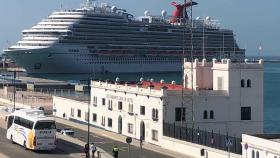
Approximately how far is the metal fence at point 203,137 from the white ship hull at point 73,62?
12642cm

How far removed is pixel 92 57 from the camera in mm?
182500

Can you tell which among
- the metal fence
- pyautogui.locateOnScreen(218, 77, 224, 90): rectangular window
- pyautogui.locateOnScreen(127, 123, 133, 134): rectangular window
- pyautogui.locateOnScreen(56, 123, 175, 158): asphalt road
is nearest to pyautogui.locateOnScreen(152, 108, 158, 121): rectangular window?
the metal fence

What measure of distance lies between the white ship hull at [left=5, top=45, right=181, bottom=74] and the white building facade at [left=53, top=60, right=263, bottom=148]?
11840 centimetres

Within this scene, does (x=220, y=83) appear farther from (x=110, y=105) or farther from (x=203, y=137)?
(x=110, y=105)

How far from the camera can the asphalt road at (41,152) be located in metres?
39.5

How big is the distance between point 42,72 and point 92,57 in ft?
48.9

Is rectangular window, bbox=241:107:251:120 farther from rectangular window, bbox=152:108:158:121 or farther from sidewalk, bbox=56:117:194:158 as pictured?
sidewalk, bbox=56:117:194:158

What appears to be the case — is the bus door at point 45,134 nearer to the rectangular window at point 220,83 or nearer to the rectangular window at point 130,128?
the rectangular window at point 130,128

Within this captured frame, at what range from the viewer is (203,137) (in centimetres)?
4428

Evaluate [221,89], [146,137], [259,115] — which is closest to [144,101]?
→ [146,137]

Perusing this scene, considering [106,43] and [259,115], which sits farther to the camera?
[106,43]

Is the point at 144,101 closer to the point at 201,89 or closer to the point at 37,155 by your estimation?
the point at 201,89

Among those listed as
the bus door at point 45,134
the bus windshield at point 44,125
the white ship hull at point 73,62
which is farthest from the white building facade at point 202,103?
the white ship hull at point 73,62

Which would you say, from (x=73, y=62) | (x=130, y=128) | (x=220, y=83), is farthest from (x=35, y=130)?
(x=73, y=62)
